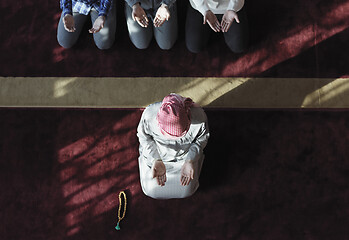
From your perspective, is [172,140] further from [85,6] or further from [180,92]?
[85,6]

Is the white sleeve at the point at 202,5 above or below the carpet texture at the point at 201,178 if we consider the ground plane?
above

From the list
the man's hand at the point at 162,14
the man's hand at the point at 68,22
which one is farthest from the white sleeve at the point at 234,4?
the man's hand at the point at 68,22

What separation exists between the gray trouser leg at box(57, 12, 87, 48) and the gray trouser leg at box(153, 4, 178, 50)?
44cm

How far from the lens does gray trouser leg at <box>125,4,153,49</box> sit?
6.66 ft

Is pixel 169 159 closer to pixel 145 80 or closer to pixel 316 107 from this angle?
pixel 145 80

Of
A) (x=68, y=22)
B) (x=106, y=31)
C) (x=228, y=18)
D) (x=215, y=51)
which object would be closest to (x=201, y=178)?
(x=215, y=51)

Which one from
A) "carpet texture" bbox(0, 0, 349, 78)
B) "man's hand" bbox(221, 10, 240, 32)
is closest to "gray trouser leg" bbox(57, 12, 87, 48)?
"carpet texture" bbox(0, 0, 349, 78)

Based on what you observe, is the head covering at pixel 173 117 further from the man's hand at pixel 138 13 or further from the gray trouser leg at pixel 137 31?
the gray trouser leg at pixel 137 31

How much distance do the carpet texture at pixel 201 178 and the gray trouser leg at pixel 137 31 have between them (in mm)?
414

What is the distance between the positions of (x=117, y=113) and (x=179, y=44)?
22.1 inches

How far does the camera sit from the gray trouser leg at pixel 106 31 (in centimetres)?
203

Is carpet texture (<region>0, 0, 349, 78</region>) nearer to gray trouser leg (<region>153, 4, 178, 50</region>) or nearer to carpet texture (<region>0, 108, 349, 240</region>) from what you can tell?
gray trouser leg (<region>153, 4, 178, 50</region>)

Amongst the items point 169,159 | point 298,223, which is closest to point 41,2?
point 169,159

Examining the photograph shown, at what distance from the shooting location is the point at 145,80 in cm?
212
